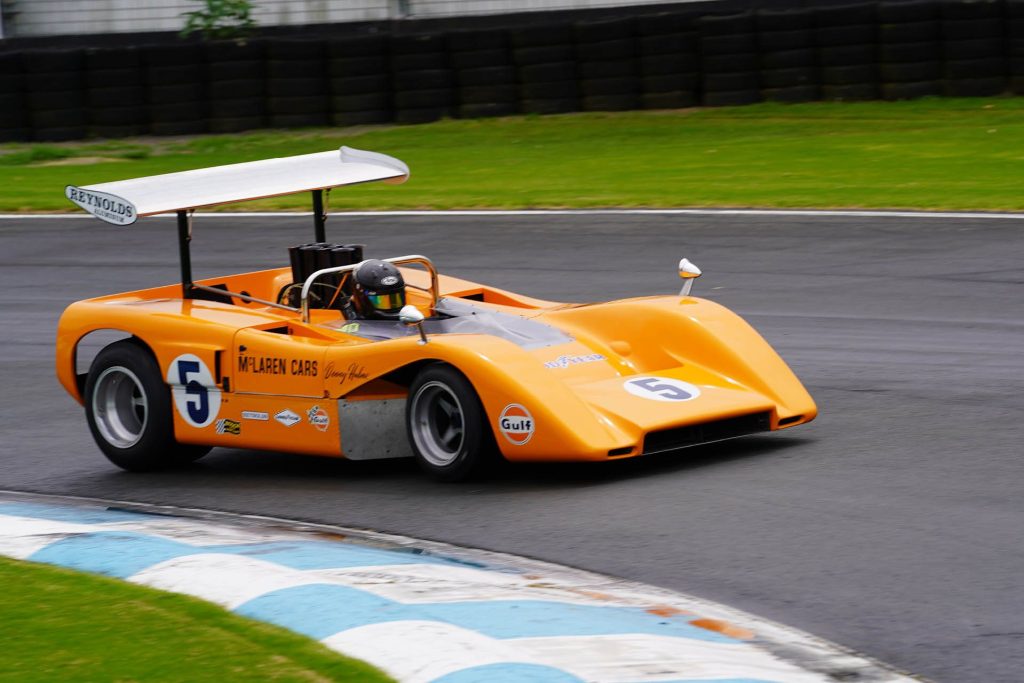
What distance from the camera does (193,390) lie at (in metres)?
7.71

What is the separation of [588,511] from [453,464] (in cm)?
81

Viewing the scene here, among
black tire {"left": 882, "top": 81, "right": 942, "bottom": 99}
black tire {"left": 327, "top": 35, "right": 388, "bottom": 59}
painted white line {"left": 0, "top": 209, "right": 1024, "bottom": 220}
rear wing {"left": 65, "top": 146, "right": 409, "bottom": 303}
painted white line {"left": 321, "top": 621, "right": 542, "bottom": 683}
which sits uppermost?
black tire {"left": 327, "top": 35, "right": 388, "bottom": 59}

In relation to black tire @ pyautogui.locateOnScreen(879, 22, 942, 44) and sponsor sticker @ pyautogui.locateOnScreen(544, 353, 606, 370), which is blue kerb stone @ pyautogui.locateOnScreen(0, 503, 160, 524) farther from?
black tire @ pyautogui.locateOnScreen(879, 22, 942, 44)

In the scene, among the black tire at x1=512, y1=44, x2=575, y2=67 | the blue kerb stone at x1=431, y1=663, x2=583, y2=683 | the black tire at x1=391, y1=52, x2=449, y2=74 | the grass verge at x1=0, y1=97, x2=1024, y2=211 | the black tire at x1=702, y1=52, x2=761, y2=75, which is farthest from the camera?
the black tire at x1=391, y1=52, x2=449, y2=74

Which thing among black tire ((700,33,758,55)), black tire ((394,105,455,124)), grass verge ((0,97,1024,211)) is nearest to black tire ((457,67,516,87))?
black tire ((394,105,455,124))

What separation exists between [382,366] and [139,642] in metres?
2.61

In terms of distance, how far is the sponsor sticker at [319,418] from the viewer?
285 inches

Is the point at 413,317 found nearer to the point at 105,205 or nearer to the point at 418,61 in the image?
the point at 105,205

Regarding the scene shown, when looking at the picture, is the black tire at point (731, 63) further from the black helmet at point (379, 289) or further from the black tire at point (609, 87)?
Answer: the black helmet at point (379, 289)

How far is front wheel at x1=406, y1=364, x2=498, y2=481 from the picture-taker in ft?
22.4

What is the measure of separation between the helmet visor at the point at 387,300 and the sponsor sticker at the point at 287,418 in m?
0.75

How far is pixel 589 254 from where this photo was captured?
13555 mm

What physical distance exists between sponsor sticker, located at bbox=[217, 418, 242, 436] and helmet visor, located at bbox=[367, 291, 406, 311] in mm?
869

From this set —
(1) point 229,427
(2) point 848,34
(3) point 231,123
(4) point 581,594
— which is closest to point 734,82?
(2) point 848,34
